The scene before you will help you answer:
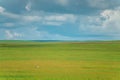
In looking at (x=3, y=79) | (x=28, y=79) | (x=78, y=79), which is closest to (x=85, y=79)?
(x=78, y=79)

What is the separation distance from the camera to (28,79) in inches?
755

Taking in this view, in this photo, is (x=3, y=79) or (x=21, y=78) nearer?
(x=3, y=79)

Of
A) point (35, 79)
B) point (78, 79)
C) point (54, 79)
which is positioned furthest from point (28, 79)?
point (78, 79)

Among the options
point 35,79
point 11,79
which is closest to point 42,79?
point 35,79

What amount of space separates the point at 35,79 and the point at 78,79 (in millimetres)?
2783

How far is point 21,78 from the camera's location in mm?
20047

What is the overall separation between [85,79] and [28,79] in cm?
358

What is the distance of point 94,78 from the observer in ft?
66.1

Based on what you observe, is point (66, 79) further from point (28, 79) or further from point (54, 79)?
point (28, 79)

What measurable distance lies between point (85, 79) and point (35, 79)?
3.16m

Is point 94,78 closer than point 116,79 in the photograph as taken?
No

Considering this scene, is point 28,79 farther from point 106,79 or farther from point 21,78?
point 106,79

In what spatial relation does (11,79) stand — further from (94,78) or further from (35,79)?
(94,78)

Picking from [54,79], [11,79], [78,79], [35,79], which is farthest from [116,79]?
[11,79]
